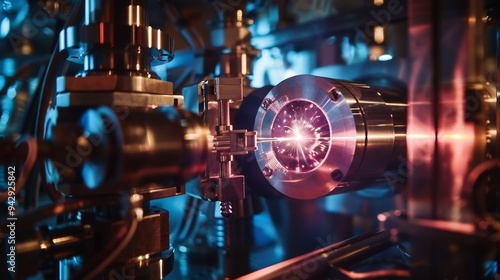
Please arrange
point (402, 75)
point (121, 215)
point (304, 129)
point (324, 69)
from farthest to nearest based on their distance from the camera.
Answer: point (324, 69) → point (402, 75) → point (304, 129) → point (121, 215)

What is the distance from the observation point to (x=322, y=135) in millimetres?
620

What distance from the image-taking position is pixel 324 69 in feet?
3.11

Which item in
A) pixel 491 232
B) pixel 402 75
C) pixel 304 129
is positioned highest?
pixel 402 75

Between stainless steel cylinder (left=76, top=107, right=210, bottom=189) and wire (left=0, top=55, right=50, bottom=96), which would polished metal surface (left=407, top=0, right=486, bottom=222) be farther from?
wire (left=0, top=55, right=50, bottom=96)

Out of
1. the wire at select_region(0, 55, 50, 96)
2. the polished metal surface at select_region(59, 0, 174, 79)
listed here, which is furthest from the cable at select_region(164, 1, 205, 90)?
the polished metal surface at select_region(59, 0, 174, 79)

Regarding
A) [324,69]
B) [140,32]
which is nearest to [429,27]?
[140,32]

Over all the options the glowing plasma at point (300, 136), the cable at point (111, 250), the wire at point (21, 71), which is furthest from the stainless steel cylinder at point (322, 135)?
the wire at point (21, 71)

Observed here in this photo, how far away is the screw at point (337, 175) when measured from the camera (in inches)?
22.6

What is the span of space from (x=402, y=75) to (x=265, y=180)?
0.38 meters

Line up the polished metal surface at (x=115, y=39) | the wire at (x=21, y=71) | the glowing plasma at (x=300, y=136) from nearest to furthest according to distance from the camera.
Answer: the polished metal surface at (x=115, y=39), the glowing plasma at (x=300, y=136), the wire at (x=21, y=71)

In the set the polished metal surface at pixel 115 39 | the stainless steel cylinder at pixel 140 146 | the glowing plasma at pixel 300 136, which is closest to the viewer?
the stainless steel cylinder at pixel 140 146

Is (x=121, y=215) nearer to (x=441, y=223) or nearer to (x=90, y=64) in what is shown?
(x=90, y=64)

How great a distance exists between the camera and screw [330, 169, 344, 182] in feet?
1.89

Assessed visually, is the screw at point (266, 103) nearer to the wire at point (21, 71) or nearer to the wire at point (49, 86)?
the wire at point (49, 86)
